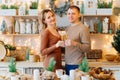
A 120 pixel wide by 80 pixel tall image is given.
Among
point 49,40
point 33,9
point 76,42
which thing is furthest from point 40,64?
point 76,42

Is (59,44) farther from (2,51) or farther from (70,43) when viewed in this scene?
(2,51)

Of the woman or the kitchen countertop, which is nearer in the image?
the woman

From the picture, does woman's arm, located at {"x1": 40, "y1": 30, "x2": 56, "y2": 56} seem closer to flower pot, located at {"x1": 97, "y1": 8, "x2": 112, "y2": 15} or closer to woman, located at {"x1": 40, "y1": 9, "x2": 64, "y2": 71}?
woman, located at {"x1": 40, "y1": 9, "x2": 64, "y2": 71}

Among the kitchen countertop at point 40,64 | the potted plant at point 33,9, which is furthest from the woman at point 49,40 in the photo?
the potted plant at point 33,9

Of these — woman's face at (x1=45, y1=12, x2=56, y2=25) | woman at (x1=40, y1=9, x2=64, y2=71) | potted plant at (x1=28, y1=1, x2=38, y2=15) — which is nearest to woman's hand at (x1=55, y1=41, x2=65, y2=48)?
woman at (x1=40, y1=9, x2=64, y2=71)

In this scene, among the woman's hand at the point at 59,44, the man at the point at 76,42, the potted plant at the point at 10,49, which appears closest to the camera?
the woman's hand at the point at 59,44

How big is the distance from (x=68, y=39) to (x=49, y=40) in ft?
0.72

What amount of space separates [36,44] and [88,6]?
1.10 m

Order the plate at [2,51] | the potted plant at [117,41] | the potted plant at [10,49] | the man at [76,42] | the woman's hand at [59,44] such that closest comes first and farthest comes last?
the woman's hand at [59,44] < the man at [76,42] < the potted plant at [117,41] < the plate at [2,51] < the potted plant at [10,49]

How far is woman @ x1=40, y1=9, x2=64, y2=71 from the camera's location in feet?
11.5

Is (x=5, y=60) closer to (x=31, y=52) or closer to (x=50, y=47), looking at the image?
(x=31, y=52)

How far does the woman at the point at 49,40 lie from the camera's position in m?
3.50

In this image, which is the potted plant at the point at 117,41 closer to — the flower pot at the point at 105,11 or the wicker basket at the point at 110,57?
the wicker basket at the point at 110,57

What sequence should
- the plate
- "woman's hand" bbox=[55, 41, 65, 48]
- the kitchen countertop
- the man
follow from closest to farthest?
"woman's hand" bbox=[55, 41, 65, 48]
the man
the kitchen countertop
the plate
